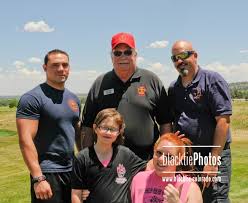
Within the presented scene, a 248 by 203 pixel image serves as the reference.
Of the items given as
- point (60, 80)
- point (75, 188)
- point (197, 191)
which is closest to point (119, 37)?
point (60, 80)

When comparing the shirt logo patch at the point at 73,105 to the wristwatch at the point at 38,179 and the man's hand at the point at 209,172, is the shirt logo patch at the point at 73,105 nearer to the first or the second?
the wristwatch at the point at 38,179

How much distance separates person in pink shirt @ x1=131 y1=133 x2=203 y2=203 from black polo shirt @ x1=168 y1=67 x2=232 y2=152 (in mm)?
1225

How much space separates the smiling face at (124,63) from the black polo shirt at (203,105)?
32.6 inches

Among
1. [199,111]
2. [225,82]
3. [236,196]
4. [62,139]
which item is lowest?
[236,196]

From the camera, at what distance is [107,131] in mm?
4715

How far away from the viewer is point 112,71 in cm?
582

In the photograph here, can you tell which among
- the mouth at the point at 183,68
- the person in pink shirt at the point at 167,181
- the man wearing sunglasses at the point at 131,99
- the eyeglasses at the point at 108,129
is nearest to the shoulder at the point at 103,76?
the man wearing sunglasses at the point at 131,99

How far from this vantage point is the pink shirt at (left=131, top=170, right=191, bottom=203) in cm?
400

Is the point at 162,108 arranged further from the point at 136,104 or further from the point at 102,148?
the point at 102,148

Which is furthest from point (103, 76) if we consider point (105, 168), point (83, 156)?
point (105, 168)

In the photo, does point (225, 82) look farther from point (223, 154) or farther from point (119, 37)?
point (119, 37)

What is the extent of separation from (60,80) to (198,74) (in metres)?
2.01

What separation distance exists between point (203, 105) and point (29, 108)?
2.42m

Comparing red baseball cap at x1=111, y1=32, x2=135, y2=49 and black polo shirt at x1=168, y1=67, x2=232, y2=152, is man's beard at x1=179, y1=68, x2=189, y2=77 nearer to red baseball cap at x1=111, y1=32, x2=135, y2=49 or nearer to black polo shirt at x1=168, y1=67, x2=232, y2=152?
black polo shirt at x1=168, y1=67, x2=232, y2=152
